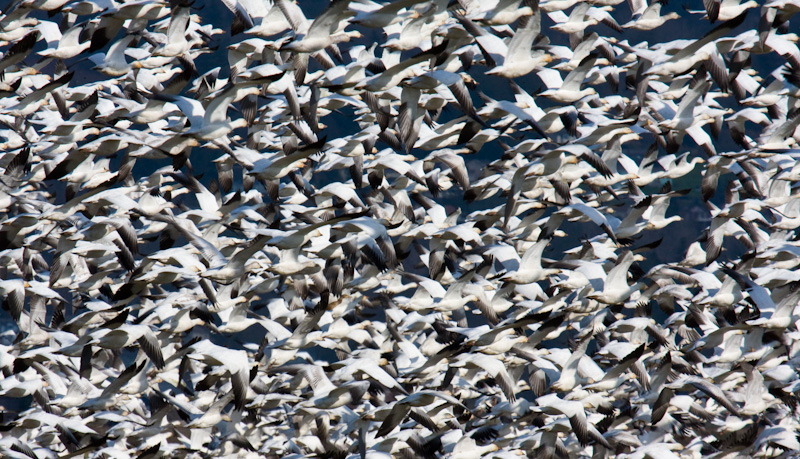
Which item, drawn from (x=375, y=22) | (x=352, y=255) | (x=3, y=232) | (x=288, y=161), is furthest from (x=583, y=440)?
(x=3, y=232)

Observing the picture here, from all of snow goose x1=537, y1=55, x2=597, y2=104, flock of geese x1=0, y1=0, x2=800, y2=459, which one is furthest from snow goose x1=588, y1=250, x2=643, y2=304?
snow goose x1=537, y1=55, x2=597, y2=104

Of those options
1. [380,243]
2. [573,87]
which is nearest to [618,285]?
[573,87]

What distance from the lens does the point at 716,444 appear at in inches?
695

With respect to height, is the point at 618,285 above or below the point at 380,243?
below

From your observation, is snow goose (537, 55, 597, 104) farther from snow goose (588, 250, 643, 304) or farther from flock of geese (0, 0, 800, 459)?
snow goose (588, 250, 643, 304)

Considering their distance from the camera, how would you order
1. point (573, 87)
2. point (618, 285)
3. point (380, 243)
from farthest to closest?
point (618, 285) → point (380, 243) → point (573, 87)

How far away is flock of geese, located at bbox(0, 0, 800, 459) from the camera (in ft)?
43.3

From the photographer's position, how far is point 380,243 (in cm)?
1571

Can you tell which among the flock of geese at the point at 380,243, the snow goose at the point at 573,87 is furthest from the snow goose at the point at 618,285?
the snow goose at the point at 573,87

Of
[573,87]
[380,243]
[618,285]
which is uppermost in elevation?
[573,87]

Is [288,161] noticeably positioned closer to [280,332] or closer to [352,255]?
[352,255]

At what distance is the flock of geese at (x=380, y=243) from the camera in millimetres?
13188

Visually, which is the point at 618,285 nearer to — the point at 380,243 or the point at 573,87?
the point at 573,87

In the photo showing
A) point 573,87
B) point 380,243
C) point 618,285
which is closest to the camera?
point 573,87
